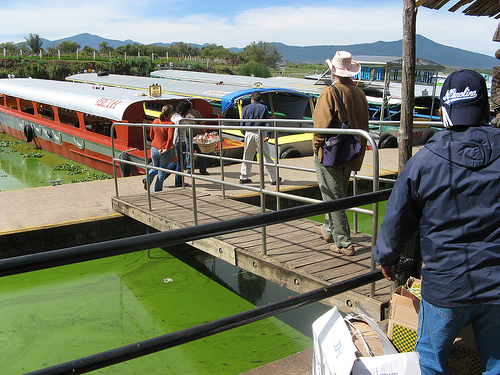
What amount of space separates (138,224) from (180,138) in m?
1.61

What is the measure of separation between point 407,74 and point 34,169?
1170 cm

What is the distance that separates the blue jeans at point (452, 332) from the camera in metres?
1.70

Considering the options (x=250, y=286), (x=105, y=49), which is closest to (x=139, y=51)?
(x=105, y=49)

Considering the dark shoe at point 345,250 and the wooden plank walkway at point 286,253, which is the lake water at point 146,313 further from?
the dark shoe at point 345,250

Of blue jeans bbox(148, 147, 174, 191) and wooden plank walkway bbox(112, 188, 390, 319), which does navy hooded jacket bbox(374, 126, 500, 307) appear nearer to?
wooden plank walkway bbox(112, 188, 390, 319)

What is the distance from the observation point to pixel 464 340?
2047 millimetres

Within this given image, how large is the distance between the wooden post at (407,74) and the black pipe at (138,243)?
0.99 m

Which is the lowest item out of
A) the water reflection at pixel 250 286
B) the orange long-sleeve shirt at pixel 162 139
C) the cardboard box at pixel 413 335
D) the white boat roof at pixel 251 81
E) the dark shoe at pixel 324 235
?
the water reflection at pixel 250 286

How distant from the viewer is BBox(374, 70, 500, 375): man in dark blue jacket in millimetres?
1637

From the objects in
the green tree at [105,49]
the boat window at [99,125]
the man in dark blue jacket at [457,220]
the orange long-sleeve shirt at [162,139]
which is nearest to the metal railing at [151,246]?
the man in dark blue jacket at [457,220]

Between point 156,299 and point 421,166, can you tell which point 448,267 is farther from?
point 156,299

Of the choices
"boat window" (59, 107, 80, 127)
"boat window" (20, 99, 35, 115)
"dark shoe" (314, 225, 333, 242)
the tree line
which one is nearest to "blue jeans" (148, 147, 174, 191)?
"dark shoe" (314, 225, 333, 242)

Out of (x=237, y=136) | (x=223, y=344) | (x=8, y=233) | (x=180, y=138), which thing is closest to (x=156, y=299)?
(x=223, y=344)

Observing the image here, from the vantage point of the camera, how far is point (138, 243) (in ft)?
5.13
